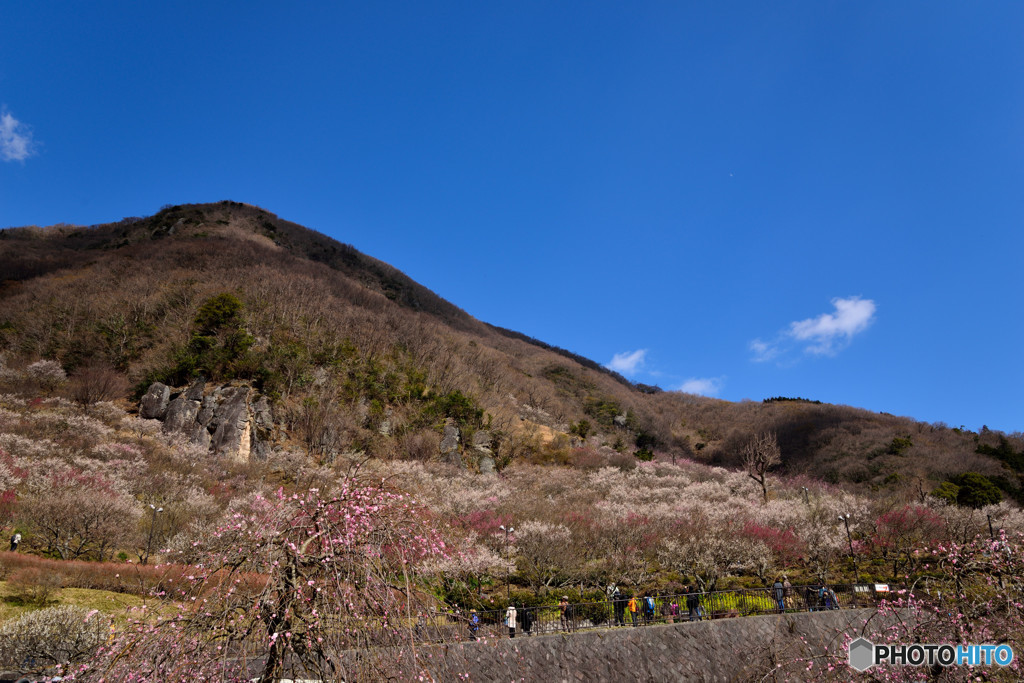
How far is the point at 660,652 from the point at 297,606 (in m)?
14.2

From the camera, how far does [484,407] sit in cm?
4925

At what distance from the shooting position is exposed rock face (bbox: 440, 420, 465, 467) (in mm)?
40203

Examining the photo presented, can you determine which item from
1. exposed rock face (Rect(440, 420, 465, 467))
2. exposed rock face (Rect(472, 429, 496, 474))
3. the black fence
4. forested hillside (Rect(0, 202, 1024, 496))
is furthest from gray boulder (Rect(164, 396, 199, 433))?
the black fence

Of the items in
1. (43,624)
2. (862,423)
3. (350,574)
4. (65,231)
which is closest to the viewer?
(350,574)

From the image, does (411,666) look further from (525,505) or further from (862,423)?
(862,423)

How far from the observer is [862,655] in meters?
7.80

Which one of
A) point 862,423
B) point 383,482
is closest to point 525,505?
point 383,482

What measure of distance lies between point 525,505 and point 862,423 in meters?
53.9

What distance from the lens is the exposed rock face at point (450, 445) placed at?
1583 inches

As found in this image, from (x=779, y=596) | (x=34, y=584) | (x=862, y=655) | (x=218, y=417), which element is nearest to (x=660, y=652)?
(x=779, y=596)

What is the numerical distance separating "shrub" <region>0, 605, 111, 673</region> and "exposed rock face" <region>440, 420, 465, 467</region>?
28.8m

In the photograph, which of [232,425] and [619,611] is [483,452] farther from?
[619,611]

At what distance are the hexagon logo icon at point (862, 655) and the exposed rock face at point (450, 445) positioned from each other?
33.4 m

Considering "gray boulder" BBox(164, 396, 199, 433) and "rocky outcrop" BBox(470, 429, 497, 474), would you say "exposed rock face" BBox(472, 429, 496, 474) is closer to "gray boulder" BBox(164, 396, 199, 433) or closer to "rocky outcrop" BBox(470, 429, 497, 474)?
"rocky outcrop" BBox(470, 429, 497, 474)
